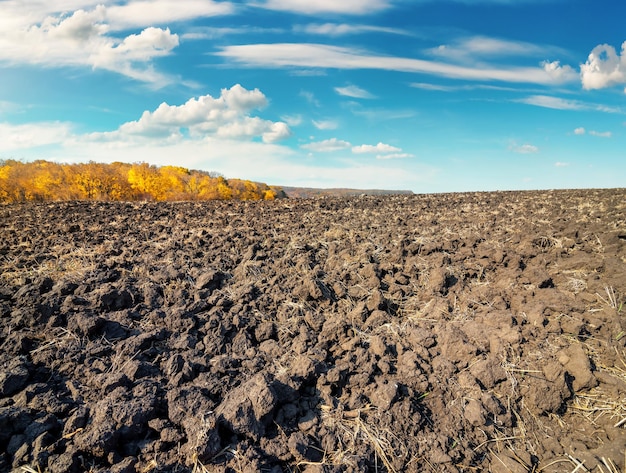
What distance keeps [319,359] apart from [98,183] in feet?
92.5

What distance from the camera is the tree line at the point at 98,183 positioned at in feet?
81.3

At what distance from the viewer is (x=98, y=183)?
26.8 m

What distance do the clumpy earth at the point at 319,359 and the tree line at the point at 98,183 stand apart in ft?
74.0

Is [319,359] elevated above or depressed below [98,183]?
below

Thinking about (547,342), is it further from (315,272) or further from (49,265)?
(49,265)

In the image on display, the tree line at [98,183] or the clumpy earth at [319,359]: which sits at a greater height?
the tree line at [98,183]

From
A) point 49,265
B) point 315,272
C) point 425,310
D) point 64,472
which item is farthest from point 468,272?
point 49,265

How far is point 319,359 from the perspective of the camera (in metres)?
3.47

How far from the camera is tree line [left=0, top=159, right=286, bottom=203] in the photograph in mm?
24781

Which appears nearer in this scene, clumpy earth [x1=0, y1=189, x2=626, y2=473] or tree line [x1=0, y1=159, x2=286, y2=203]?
clumpy earth [x1=0, y1=189, x2=626, y2=473]

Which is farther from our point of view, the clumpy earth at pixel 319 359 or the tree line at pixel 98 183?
the tree line at pixel 98 183

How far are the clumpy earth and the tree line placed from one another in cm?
2256

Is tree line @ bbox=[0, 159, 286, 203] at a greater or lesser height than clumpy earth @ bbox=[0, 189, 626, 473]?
greater

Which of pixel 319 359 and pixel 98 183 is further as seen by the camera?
pixel 98 183
